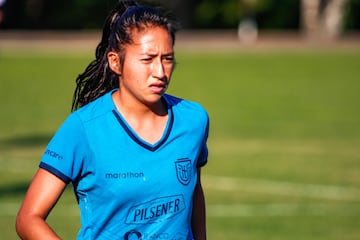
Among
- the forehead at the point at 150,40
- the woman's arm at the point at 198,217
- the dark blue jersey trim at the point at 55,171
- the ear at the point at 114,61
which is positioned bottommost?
the woman's arm at the point at 198,217

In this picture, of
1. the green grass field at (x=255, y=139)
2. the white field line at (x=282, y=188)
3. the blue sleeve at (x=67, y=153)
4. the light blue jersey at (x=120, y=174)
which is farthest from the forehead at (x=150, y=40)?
the white field line at (x=282, y=188)

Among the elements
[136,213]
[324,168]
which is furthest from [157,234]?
[324,168]

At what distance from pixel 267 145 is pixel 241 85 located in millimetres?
14007

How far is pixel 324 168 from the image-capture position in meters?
14.6

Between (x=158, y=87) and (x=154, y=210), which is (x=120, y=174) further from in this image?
(x=158, y=87)

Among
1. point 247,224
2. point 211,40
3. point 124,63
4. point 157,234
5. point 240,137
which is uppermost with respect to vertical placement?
point 124,63

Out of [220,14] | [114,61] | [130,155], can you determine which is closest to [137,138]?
[130,155]

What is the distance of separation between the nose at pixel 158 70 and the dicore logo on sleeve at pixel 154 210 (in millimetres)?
532

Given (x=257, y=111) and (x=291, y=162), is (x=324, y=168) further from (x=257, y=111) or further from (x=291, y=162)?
(x=257, y=111)

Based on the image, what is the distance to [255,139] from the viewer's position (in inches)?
720

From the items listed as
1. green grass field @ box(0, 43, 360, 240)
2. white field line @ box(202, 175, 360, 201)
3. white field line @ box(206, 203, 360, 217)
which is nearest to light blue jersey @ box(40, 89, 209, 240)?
green grass field @ box(0, 43, 360, 240)

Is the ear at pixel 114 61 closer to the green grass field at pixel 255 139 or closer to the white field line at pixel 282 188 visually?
the green grass field at pixel 255 139

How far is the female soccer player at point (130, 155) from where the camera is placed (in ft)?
12.8

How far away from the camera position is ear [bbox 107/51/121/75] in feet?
13.8
